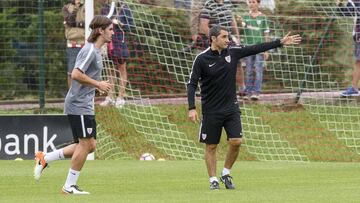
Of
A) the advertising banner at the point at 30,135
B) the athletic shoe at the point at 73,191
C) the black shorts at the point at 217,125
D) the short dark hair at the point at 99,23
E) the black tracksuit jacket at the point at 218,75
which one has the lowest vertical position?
the advertising banner at the point at 30,135

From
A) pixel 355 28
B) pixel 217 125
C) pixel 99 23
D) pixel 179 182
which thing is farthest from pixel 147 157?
pixel 99 23

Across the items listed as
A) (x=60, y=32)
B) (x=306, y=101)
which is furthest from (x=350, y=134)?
(x=60, y=32)

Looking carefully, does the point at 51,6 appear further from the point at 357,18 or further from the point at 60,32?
the point at 357,18

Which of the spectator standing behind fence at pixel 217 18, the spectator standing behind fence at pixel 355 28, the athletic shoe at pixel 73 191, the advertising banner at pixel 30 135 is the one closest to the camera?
the athletic shoe at pixel 73 191

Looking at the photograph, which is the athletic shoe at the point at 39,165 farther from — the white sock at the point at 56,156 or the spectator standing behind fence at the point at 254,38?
the spectator standing behind fence at the point at 254,38

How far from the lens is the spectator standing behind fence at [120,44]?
20.7 metres

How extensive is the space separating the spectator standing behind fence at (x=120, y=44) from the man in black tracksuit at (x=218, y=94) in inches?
260

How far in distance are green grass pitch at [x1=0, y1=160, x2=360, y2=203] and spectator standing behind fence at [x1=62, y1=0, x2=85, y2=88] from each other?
283 cm

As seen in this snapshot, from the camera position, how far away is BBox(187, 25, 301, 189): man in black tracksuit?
46.0ft

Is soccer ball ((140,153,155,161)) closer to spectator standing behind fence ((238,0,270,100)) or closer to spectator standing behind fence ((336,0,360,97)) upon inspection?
spectator standing behind fence ((238,0,270,100))

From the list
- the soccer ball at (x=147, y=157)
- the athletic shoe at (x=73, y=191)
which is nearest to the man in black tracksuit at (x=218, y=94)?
the athletic shoe at (x=73, y=191)

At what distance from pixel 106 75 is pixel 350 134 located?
4.81 m

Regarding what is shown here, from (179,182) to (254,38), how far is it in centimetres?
764

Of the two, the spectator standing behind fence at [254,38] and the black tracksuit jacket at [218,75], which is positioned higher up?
the black tracksuit jacket at [218,75]
